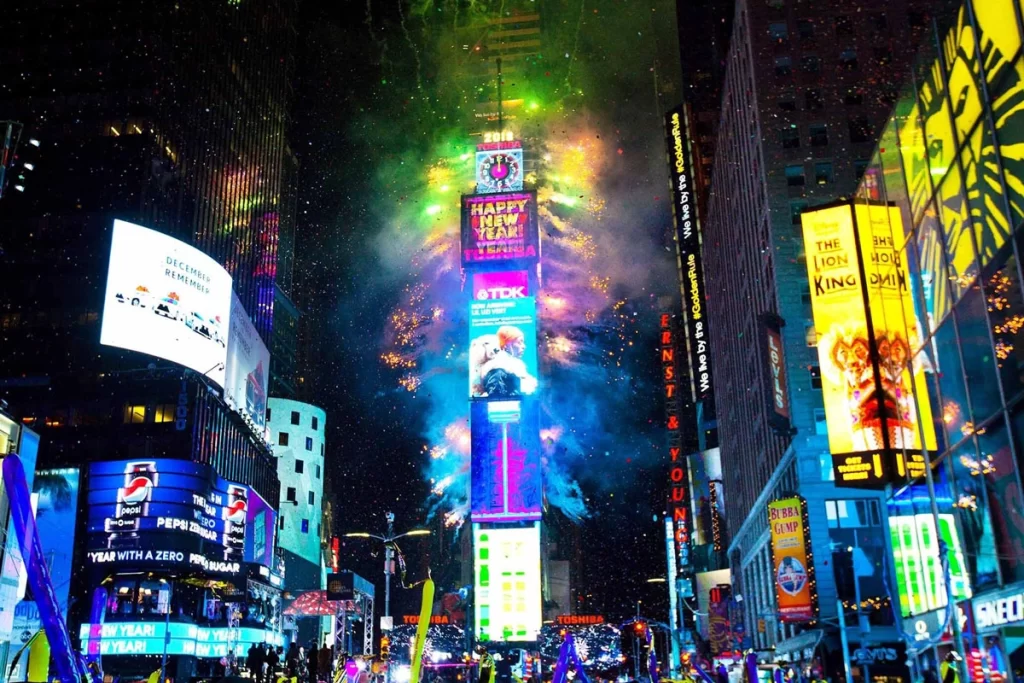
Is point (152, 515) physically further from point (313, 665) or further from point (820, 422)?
point (820, 422)

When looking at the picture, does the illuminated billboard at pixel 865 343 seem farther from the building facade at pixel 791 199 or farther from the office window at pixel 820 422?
the office window at pixel 820 422

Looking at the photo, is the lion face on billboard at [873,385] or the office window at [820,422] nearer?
the lion face on billboard at [873,385]

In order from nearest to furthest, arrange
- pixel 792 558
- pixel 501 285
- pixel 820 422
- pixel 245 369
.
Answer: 1. pixel 792 558
2. pixel 820 422
3. pixel 245 369
4. pixel 501 285

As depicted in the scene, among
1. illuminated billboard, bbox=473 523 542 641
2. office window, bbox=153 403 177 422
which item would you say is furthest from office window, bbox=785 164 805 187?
illuminated billboard, bbox=473 523 542 641

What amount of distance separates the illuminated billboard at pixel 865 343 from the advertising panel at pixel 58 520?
155ft

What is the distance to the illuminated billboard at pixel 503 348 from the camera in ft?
335

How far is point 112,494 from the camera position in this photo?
200ft

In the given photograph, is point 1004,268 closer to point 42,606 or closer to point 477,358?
point 42,606

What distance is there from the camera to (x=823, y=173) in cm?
6019

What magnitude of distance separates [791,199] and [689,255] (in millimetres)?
38228

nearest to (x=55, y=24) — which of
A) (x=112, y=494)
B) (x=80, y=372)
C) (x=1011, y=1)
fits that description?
(x=80, y=372)

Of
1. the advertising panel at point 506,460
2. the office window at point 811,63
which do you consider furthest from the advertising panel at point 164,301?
the office window at point 811,63

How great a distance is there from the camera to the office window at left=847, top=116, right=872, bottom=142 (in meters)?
61.8

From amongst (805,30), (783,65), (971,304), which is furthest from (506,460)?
(971,304)
